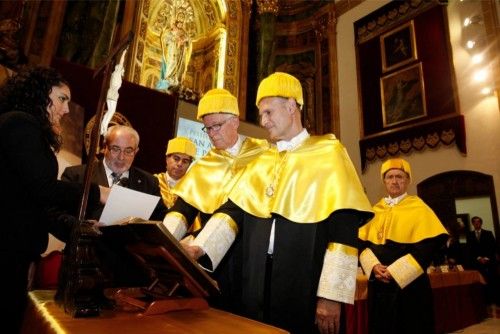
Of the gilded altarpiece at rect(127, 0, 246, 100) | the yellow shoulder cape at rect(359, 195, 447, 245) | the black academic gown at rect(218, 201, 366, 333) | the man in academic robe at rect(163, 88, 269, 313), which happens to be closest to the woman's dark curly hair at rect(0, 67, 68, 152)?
the man in academic robe at rect(163, 88, 269, 313)

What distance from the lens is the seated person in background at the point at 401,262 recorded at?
3.05 metres

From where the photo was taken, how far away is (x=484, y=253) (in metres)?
7.31

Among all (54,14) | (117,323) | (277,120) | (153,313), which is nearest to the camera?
(117,323)

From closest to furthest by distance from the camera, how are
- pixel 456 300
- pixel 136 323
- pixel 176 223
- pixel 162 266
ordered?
pixel 136 323, pixel 162 266, pixel 176 223, pixel 456 300

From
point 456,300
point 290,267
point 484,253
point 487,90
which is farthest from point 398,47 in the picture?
point 290,267

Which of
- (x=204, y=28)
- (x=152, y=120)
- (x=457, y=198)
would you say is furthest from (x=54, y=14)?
(x=457, y=198)

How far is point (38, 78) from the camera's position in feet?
5.68

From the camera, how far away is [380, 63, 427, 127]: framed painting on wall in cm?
937

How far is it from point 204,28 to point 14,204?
11.0 meters

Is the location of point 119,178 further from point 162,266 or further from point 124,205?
point 162,266

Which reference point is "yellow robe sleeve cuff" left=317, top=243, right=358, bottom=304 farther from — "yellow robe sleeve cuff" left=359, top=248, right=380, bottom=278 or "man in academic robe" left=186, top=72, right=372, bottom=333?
"yellow robe sleeve cuff" left=359, top=248, right=380, bottom=278

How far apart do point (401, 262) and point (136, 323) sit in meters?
2.64

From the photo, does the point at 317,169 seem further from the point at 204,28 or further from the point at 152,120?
the point at 204,28

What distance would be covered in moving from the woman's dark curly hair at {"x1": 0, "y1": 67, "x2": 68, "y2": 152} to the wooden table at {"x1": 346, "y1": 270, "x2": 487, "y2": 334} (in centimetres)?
350
